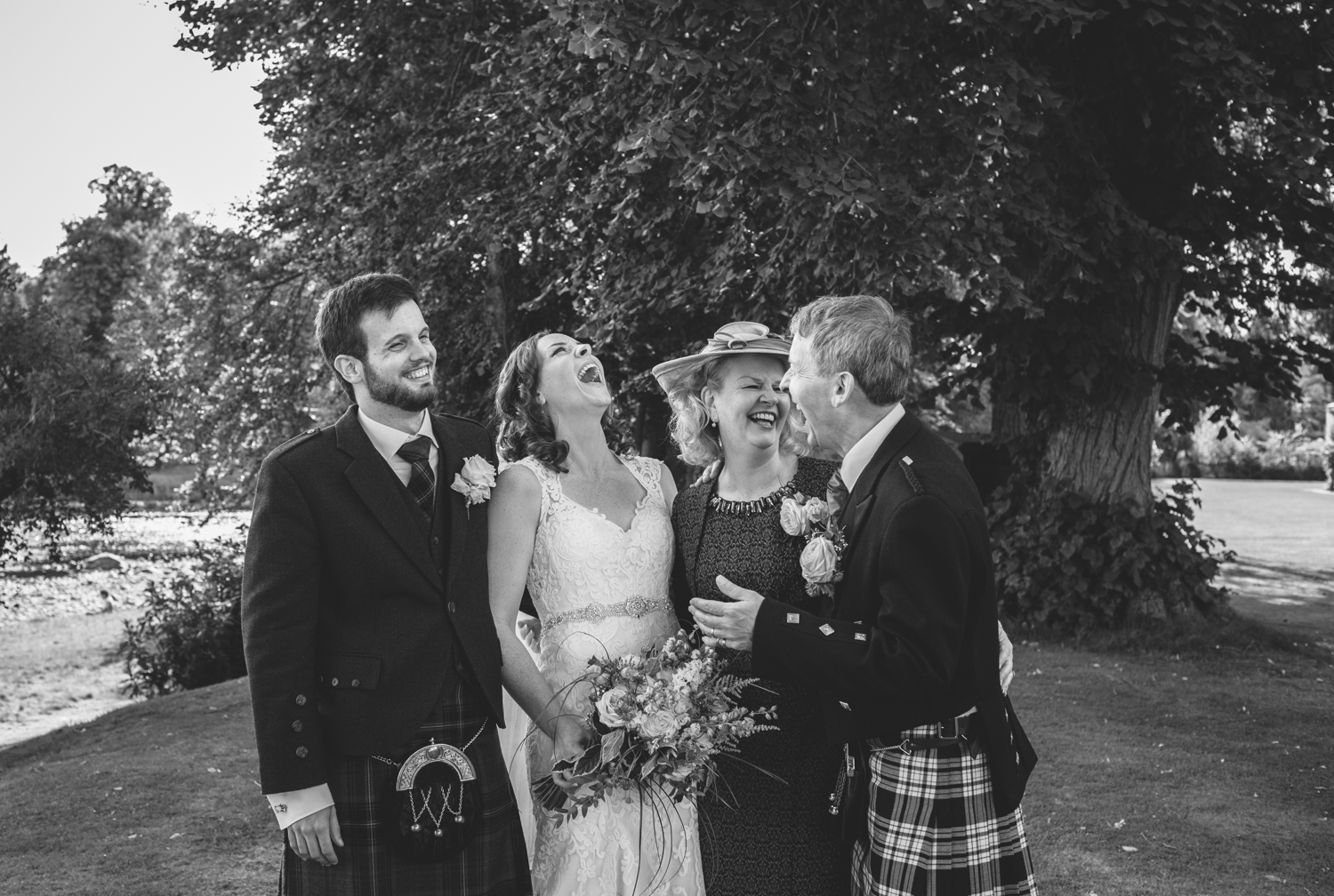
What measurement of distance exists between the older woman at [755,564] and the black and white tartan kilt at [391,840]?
0.74 meters

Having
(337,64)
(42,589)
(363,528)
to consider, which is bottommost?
(42,589)

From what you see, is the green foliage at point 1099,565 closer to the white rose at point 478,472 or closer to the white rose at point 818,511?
the white rose at point 818,511

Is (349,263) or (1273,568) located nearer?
(349,263)

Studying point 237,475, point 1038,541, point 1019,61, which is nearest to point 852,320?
point 1019,61

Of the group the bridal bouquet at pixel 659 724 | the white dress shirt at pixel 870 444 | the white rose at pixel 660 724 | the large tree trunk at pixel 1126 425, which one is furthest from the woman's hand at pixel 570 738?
the large tree trunk at pixel 1126 425

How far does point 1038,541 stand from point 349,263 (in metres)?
8.51

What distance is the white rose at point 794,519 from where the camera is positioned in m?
3.34

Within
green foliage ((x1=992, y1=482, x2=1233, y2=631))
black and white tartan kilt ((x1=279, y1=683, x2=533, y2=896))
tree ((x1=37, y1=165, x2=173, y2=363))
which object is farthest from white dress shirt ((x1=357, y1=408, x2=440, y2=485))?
tree ((x1=37, y1=165, x2=173, y2=363))

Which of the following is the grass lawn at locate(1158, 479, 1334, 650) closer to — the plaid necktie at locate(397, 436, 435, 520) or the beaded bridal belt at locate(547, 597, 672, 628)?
the beaded bridal belt at locate(547, 597, 672, 628)

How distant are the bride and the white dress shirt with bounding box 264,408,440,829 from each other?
1.32ft

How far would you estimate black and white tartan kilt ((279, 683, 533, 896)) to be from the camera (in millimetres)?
3125

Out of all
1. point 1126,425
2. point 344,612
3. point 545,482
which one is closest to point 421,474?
point 344,612

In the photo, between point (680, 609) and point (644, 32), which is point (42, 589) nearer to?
point (644, 32)

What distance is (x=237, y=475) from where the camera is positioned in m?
17.2
